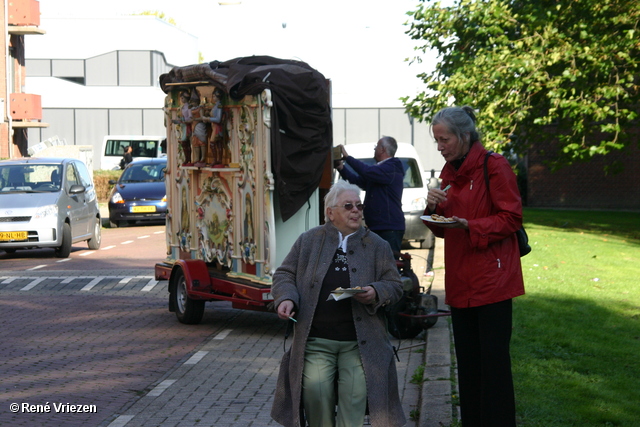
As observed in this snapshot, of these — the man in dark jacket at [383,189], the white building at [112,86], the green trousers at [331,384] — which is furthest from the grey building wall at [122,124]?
the green trousers at [331,384]

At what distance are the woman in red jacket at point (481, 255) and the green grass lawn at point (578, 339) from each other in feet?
3.38

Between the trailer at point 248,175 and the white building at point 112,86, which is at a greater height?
the white building at point 112,86

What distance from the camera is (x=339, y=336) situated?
16.6 ft

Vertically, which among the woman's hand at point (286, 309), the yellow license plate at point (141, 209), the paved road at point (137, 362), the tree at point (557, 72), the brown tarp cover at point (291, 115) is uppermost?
the tree at point (557, 72)

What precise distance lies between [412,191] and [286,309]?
48.6 ft

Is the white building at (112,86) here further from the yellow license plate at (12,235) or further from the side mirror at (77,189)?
the yellow license plate at (12,235)

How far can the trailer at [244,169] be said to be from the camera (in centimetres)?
959

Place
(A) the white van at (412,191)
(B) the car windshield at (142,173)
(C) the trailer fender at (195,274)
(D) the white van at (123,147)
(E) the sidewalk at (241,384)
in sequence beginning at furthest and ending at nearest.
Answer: (D) the white van at (123,147), (B) the car windshield at (142,173), (A) the white van at (412,191), (C) the trailer fender at (195,274), (E) the sidewalk at (241,384)

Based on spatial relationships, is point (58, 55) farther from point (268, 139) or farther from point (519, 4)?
point (268, 139)

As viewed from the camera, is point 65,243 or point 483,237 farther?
point 65,243

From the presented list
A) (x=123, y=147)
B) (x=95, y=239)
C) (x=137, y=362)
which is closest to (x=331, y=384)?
(x=137, y=362)

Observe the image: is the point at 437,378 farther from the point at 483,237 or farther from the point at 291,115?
the point at 291,115

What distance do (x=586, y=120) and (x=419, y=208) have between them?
202 inches

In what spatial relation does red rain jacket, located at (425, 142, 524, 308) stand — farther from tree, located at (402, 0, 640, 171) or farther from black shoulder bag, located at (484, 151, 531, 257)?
tree, located at (402, 0, 640, 171)
